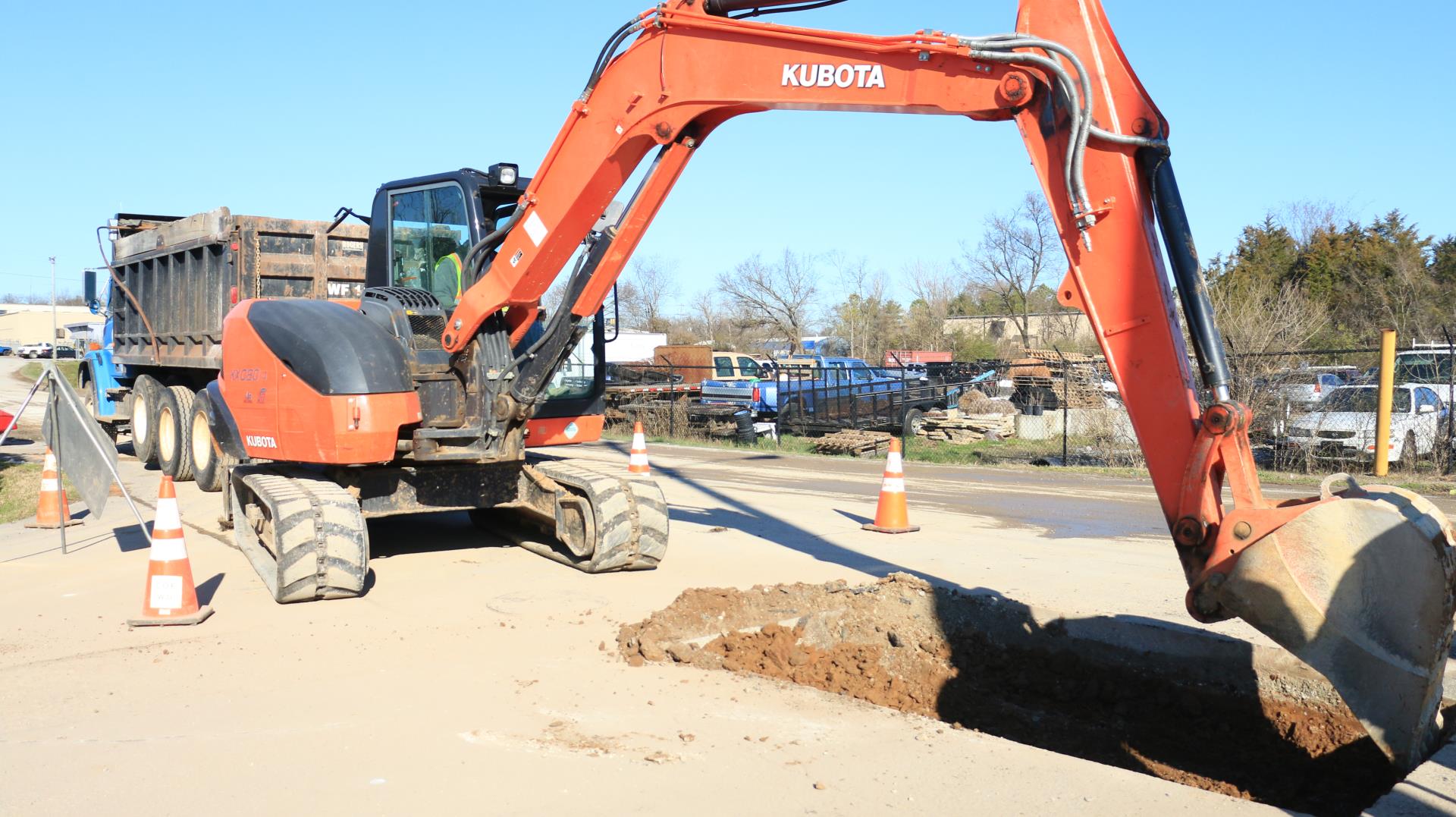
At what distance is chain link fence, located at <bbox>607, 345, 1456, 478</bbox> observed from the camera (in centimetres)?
1702

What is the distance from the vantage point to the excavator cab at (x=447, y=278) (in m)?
8.17

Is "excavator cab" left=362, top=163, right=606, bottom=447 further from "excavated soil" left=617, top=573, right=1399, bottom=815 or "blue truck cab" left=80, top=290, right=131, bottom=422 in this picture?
"blue truck cab" left=80, top=290, right=131, bottom=422

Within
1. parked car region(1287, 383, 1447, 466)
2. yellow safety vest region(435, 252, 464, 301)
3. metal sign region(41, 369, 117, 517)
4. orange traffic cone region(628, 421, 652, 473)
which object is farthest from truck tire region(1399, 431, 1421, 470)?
metal sign region(41, 369, 117, 517)

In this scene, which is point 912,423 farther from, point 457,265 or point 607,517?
point 457,265

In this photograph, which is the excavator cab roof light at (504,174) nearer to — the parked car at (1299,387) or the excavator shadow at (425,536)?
the excavator shadow at (425,536)

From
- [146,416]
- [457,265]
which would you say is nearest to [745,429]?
[146,416]

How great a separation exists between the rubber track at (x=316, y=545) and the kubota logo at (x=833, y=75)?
4099mm

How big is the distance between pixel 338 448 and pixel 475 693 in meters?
2.69

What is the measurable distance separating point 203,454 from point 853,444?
1144 centimetres

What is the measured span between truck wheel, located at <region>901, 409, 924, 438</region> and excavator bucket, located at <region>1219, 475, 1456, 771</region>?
1956 centimetres

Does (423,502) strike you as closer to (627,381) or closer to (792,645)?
(792,645)

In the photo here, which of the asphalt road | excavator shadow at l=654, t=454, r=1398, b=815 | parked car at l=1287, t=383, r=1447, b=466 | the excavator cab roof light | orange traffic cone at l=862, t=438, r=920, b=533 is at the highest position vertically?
the excavator cab roof light

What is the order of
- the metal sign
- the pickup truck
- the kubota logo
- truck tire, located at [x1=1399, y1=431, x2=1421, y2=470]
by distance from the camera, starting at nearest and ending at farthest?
the kubota logo
the metal sign
truck tire, located at [x1=1399, y1=431, x2=1421, y2=470]
the pickup truck

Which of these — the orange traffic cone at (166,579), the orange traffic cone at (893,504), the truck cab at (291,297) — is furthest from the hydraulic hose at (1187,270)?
the orange traffic cone at (166,579)
